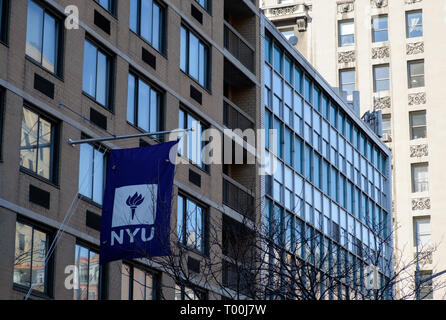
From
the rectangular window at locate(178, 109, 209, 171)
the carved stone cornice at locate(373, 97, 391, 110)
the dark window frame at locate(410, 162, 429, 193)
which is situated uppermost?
the carved stone cornice at locate(373, 97, 391, 110)

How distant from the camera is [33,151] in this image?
91.2ft

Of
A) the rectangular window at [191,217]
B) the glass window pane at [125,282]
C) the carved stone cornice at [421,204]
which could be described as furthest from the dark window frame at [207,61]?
the carved stone cornice at [421,204]

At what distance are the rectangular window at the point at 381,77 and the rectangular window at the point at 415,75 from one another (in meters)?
1.54

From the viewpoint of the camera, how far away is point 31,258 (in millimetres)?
27047

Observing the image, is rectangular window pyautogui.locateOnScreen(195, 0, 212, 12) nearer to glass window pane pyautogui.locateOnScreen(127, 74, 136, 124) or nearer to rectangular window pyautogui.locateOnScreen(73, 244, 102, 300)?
glass window pane pyautogui.locateOnScreen(127, 74, 136, 124)

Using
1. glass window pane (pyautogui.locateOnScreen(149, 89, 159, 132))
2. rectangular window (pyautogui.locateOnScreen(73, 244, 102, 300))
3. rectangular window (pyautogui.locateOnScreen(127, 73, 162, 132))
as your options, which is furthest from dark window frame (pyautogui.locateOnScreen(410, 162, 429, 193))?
rectangular window (pyautogui.locateOnScreen(73, 244, 102, 300))

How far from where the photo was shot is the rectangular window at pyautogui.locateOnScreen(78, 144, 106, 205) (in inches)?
1175

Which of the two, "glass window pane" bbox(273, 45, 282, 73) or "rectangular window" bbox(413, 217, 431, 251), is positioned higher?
"glass window pane" bbox(273, 45, 282, 73)

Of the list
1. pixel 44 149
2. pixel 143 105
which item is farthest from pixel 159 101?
pixel 44 149

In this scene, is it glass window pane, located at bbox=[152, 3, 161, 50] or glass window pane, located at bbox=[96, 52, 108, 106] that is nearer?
glass window pane, located at bbox=[96, 52, 108, 106]

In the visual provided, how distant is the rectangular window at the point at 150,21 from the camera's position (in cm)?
3378

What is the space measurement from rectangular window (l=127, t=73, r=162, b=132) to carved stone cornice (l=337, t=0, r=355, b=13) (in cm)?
4151

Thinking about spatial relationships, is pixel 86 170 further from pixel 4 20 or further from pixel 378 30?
pixel 378 30
